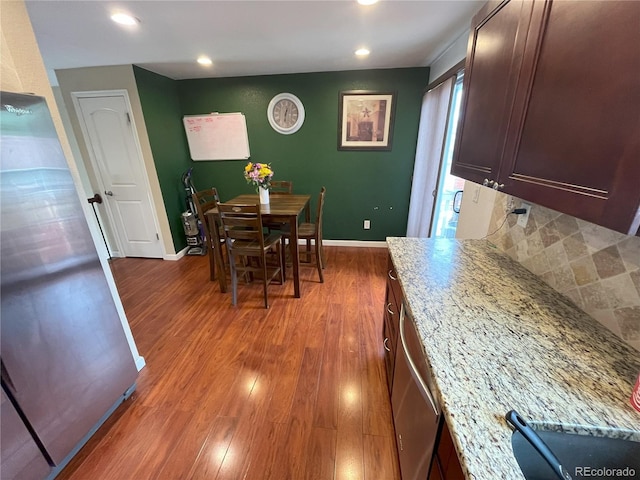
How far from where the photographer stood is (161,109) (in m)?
3.19

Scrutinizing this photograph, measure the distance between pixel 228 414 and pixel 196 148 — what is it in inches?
137

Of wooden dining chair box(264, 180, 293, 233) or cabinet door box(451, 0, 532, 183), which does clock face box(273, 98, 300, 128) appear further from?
cabinet door box(451, 0, 532, 183)

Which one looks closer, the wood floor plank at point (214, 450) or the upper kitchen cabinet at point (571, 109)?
the upper kitchen cabinet at point (571, 109)

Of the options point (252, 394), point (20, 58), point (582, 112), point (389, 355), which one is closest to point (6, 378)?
point (252, 394)

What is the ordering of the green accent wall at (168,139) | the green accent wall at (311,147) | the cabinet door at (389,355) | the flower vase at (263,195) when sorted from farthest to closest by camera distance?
the green accent wall at (311,147) → the green accent wall at (168,139) → the flower vase at (263,195) → the cabinet door at (389,355)

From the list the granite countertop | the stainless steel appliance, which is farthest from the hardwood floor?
the granite countertop

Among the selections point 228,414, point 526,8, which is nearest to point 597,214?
point 526,8

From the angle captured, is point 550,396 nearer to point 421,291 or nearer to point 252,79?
point 421,291

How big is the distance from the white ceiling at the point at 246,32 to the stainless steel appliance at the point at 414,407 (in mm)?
2039

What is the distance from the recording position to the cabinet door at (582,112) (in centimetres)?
53

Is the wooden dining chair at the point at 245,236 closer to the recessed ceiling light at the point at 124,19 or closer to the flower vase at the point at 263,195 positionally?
the flower vase at the point at 263,195

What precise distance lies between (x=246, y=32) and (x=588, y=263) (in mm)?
2637

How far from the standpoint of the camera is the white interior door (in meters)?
2.95

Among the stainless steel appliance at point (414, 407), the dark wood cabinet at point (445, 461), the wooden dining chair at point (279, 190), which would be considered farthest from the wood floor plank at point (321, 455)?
the wooden dining chair at point (279, 190)
